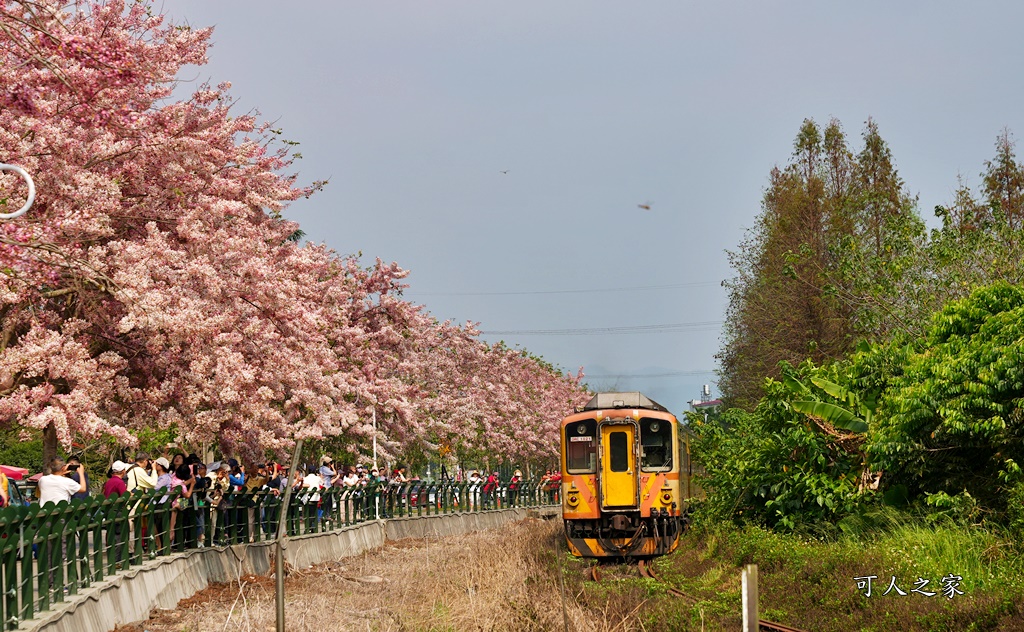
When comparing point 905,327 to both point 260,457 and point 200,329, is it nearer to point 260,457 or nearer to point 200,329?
point 260,457

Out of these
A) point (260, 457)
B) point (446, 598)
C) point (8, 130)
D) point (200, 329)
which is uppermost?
point (8, 130)

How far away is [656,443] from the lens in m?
21.7

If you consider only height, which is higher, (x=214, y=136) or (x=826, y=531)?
(x=214, y=136)

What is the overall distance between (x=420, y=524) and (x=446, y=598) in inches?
805

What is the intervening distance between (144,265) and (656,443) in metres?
9.51

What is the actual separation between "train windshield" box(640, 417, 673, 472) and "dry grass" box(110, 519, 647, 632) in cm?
247

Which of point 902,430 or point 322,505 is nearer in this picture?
point 902,430

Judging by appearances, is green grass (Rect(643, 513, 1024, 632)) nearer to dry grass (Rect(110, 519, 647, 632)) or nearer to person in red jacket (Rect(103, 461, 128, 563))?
dry grass (Rect(110, 519, 647, 632))

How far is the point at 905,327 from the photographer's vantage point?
27156 mm

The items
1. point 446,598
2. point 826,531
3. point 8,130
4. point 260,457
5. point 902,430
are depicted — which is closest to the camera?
point 446,598

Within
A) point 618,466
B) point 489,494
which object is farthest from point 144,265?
point 489,494

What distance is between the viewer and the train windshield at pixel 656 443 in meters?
21.7

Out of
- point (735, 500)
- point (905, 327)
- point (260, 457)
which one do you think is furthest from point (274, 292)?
point (905, 327)

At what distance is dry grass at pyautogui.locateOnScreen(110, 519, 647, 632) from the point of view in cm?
1118
